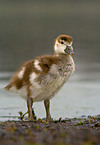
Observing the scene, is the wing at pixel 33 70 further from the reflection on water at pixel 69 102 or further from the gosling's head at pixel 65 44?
the reflection on water at pixel 69 102

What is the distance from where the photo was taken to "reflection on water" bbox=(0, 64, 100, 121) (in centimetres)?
1142

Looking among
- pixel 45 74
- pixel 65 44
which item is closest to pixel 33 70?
pixel 45 74

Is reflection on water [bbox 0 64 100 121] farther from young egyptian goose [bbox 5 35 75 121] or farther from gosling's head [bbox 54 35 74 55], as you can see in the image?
gosling's head [bbox 54 35 74 55]

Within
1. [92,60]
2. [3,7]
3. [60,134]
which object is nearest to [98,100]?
[60,134]

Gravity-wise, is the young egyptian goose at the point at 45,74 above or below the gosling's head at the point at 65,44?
below

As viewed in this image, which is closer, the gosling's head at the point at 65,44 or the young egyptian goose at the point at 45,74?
Answer: the young egyptian goose at the point at 45,74

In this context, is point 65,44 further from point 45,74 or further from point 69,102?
point 69,102

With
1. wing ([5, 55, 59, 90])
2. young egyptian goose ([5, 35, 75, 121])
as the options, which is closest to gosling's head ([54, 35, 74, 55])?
young egyptian goose ([5, 35, 75, 121])

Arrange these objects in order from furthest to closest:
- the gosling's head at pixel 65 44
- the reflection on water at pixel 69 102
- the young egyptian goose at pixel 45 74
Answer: the reflection on water at pixel 69 102 → the gosling's head at pixel 65 44 → the young egyptian goose at pixel 45 74

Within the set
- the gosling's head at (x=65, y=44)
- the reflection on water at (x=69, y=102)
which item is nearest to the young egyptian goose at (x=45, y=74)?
the gosling's head at (x=65, y=44)

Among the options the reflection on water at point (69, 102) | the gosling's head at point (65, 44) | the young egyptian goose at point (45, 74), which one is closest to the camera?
the young egyptian goose at point (45, 74)

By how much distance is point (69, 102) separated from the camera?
1280 cm

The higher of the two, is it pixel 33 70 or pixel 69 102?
pixel 33 70

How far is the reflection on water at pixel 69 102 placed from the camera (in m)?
11.4
